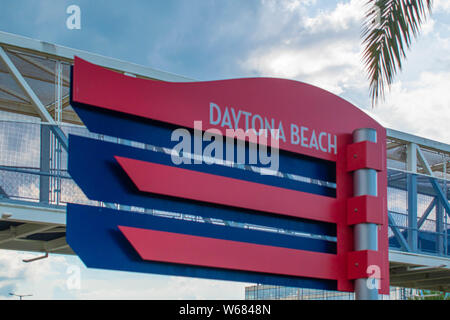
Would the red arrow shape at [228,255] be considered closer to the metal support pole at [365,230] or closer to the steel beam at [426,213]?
the metal support pole at [365,230]

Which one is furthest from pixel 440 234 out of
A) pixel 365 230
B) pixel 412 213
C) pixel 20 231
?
pixel 20 231

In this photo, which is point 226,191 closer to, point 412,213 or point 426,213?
point 412,213

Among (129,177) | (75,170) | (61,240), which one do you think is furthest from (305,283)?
(61,240)

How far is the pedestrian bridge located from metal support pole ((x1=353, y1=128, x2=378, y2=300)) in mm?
2895

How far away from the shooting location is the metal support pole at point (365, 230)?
925cm

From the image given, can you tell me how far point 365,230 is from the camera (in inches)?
369

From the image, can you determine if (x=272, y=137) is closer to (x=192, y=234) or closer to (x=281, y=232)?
(x=281, y=232)

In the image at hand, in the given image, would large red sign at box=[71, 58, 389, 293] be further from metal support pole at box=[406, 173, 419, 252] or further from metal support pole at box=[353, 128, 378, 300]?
metal support pole at box=[406, 173, 419, 252]

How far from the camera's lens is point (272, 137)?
9.29 metres

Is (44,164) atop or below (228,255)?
atop

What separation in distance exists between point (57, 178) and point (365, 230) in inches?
202

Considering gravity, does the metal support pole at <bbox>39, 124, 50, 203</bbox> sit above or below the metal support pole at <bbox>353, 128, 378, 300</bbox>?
above

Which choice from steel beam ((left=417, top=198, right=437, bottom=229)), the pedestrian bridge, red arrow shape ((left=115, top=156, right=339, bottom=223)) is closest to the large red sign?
red arrow shape ((left=115, top=156, right=339, bottom=223))

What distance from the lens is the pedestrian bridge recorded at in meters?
10.4
